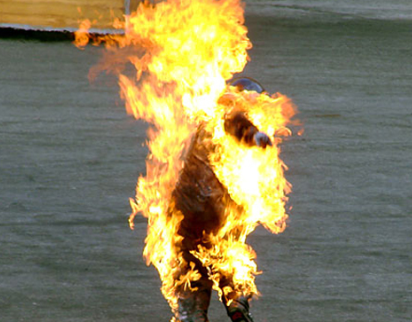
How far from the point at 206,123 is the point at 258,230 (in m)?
3.19

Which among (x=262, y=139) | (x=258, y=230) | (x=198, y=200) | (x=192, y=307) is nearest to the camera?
(x=262, y=139)

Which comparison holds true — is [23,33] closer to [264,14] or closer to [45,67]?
[45,67]

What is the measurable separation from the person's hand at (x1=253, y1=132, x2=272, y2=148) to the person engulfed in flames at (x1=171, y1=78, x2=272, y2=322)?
15cm

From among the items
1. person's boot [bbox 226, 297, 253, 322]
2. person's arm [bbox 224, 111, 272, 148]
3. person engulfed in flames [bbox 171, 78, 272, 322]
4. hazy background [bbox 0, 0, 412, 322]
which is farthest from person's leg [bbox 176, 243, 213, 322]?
hazy background [bbox 0, 0, 412, 322]

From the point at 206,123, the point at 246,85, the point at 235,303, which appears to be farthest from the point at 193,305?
→ the point at 246,85

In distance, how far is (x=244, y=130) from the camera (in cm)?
400

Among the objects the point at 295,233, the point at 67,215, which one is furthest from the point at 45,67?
the point at 295,233

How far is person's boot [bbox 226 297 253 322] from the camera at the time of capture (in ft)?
13.9

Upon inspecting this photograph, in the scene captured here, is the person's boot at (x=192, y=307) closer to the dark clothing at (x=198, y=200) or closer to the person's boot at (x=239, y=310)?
the dark clothing at (x=198, y=200)

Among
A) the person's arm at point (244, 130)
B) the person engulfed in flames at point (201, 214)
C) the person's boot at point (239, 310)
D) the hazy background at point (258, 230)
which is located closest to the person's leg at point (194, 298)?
the person engulfed in flames at point (201, 214)

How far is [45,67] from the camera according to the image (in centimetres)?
1261

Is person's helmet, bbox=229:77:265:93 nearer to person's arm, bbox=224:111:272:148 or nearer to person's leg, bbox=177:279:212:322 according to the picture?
person's arm, bbox=224:111:272:148

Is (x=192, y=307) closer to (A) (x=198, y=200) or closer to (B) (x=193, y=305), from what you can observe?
(B) (x=193, y=305)

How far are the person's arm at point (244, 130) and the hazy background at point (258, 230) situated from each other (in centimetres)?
200
